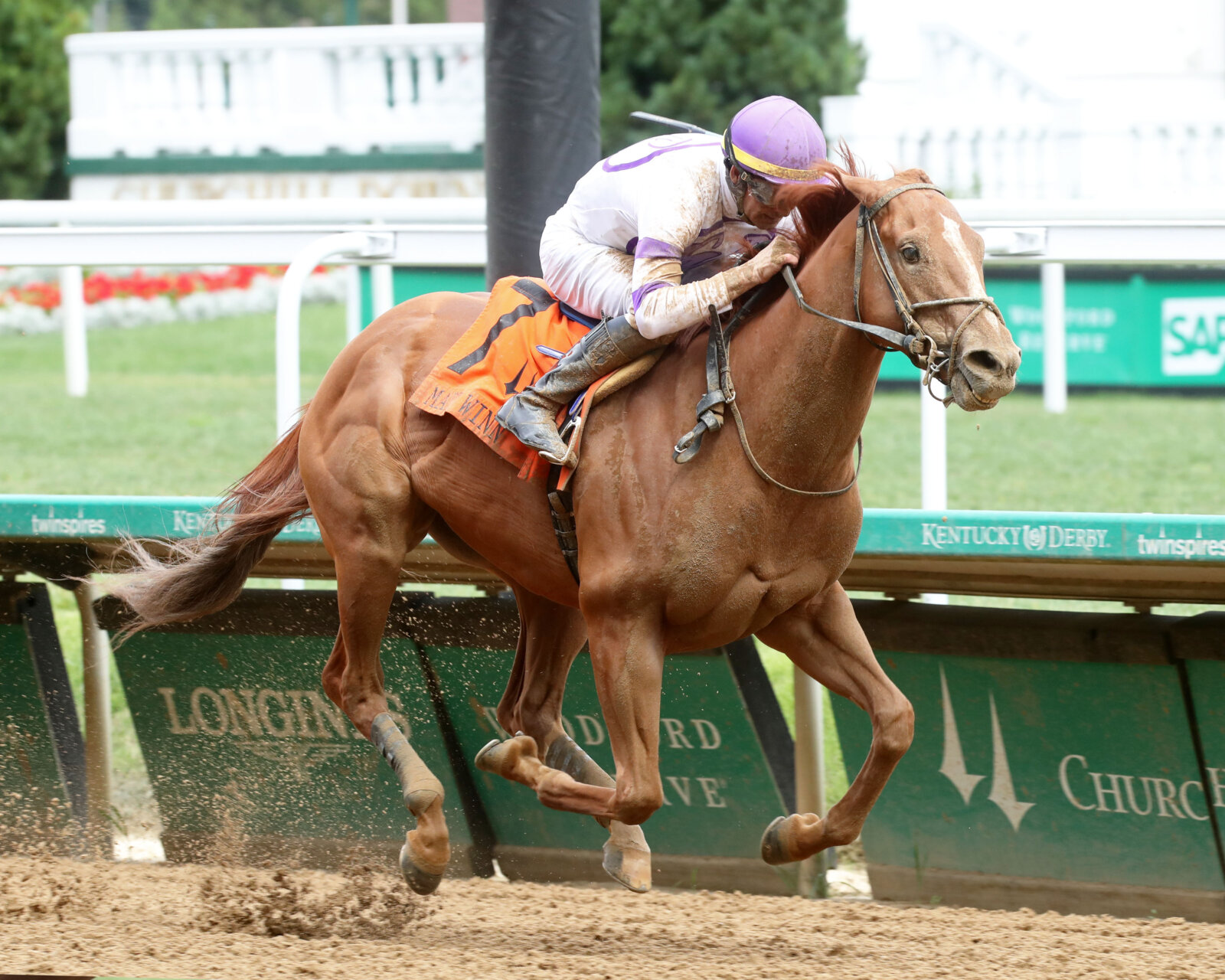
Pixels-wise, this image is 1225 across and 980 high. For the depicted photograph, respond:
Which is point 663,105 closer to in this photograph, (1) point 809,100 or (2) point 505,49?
(1) point 809,100

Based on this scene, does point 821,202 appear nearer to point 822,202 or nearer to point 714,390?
point 822,202

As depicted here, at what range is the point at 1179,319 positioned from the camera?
1098cm

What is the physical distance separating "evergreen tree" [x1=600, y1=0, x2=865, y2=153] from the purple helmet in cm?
1289

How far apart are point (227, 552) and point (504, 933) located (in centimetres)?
132

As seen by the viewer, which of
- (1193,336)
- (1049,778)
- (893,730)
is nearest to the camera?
(893,730)

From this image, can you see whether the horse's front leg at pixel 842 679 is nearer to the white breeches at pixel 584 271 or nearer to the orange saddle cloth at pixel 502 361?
the orange saddle cloth at pixel 502 361

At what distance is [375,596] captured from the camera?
4.05 meters

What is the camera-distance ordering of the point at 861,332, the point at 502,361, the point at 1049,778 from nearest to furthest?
the point at 861,332 < the point at 502,361 < the point at 1049,778

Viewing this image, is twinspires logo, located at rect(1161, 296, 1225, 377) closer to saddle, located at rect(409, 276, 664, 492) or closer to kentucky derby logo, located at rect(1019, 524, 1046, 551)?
kentucky derby logo, located at rect(1019, 524, 1046, 551)

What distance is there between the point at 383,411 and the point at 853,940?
6.02ft

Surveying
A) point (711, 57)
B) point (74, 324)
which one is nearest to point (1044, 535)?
point (74, 324)

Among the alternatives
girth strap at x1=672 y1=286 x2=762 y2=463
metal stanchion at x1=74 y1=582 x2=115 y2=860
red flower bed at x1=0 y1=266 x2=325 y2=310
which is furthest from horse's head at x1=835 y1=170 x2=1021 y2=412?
red flower bed at x1=0 y1=266 x2=325 y2=310

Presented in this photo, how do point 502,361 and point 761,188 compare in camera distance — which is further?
point 502,361

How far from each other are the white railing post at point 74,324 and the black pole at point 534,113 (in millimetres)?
4219
